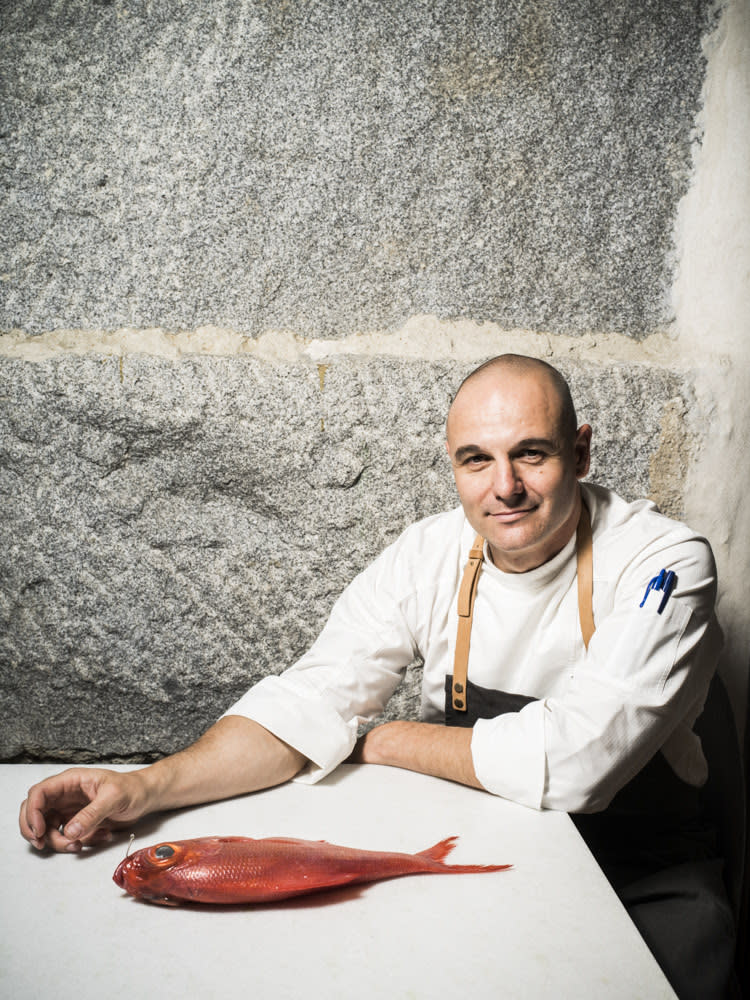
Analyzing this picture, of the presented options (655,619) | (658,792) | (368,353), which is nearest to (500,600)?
(655,619)

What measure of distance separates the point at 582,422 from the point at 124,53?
3.91ft

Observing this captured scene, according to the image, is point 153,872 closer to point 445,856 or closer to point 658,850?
point 445,856

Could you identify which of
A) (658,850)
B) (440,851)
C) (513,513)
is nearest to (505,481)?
(513,513)

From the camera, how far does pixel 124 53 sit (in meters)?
1.41

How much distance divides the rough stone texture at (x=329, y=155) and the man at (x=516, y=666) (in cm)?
36

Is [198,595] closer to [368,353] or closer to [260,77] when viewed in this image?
[368,353]

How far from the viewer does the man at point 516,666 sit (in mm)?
1048

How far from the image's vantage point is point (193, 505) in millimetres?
1462

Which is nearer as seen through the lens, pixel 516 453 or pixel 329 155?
pixel 516 453

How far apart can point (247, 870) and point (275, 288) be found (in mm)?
1089

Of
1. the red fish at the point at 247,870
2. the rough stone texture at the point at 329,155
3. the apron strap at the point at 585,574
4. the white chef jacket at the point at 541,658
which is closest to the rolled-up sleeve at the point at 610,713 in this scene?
the white chef jacket at the point at 541,658

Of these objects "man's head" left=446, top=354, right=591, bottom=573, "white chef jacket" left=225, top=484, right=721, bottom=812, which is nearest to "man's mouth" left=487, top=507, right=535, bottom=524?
"man's head" left=446, top=354, right=591, bottom=573

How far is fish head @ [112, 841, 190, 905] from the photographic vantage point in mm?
793

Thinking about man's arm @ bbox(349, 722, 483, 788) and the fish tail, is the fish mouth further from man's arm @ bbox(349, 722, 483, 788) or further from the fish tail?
man's arm @ bbox(349, 722, 483, 788)
